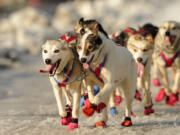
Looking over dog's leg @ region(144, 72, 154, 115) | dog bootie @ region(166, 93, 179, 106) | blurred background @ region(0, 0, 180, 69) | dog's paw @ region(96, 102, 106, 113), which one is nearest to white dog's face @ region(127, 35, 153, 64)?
dog's leg @ region(144, 72, 154, 115)

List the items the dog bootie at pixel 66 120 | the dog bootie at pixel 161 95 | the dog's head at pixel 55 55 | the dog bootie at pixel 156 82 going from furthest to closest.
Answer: the dog bootie at pixel 156 82, the dog bootie at pixel 161 95, the dog bootie at pixel 66 120, the dog's head at pixel 55 55

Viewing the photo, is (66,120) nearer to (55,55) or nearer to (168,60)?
(55,55)

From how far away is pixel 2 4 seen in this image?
35281 millimetres

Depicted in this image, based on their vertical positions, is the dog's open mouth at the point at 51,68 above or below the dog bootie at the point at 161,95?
above

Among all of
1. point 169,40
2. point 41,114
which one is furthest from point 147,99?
point 41,114

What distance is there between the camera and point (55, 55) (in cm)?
529

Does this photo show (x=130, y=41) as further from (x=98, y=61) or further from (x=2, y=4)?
(x=2, y=4)

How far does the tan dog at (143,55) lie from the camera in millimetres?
6816

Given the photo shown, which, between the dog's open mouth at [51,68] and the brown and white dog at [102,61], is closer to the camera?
the brown and white dog at [102,61]

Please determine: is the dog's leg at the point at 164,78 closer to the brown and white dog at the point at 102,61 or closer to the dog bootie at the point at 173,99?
the dog bootie at the point at 173,99

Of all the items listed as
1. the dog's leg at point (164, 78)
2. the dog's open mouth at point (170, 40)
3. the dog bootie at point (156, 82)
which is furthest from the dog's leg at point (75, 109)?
the dog bootie at point (156, 82)

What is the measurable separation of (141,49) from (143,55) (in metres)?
0.10

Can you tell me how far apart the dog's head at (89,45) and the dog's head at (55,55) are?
0.30 meters

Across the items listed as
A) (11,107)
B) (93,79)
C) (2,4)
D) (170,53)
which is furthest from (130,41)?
(2,4)
